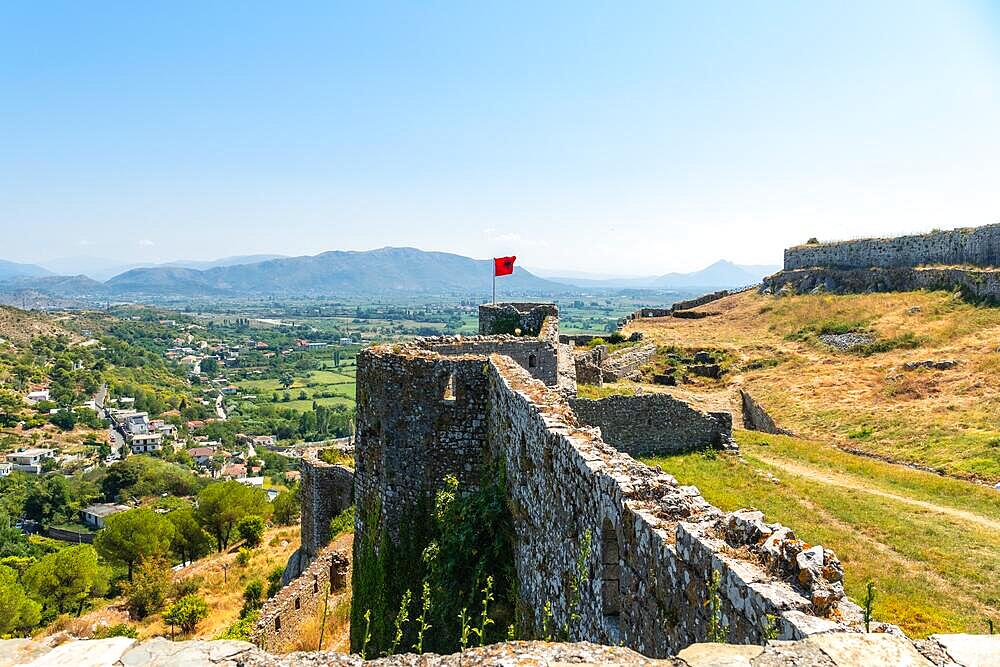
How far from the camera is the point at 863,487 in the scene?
1584cm

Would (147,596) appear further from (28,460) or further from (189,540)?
(28,460)

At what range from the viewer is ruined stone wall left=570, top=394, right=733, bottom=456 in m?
18.9

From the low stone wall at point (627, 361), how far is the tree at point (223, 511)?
2402cm

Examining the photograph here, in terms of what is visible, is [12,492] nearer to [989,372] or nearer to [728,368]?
[728,368]

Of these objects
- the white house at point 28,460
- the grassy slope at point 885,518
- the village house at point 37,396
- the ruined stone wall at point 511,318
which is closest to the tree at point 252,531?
the ruined stone wall at point 511,318

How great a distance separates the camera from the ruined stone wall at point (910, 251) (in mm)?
35625

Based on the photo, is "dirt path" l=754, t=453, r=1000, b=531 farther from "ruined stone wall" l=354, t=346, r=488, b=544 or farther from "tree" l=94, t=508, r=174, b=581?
"tree" l=94, t=508, r=174, b=581

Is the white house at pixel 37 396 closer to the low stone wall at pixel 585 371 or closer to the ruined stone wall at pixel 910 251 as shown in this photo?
the low stone wall at pixel 585 371

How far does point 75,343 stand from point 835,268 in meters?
220

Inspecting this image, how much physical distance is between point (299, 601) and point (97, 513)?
289 feet

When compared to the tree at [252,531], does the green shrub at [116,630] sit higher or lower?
higher

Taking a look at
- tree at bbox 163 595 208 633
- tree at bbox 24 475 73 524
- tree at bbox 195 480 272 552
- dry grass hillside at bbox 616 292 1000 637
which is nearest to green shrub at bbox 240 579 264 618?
tree at bbox 163 595 208 633

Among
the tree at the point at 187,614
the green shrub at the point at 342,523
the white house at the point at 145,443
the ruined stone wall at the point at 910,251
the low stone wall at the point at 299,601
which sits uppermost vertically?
the ruined stone wall at the point at 910,251

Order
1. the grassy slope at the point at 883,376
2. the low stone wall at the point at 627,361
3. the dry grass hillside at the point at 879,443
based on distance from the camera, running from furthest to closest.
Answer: the low stone wall at the point at 627,361 < the grassy slope at the point at 883,376 < the dry grass hillside at the point at 879,443
